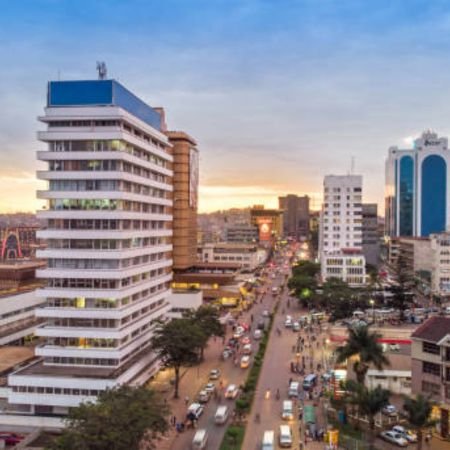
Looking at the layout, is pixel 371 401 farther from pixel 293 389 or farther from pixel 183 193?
pixel 183 193

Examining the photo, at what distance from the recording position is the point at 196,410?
44750 mm

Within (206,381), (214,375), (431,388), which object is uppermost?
(431,388)

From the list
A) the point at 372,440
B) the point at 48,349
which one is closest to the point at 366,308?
the point at 372,440

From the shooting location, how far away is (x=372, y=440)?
3791cm

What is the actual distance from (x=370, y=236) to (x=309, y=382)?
110563 millimetres

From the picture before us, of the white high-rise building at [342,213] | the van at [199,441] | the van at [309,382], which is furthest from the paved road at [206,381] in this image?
the white high-rise building at [342,213]

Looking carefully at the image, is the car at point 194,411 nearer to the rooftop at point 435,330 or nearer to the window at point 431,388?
the window at point 431,388

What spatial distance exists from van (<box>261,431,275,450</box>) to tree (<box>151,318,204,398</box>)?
12.6m

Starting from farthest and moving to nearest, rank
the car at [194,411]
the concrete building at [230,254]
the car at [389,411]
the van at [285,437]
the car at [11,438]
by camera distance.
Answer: the concrete building at [230,254]
the car at [194,411]
the car at [389,411]
the car at [11,438]
the van at [285,437]

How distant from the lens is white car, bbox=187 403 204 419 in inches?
1740

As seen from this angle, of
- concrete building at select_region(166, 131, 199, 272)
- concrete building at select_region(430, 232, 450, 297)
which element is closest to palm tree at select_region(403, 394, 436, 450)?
concrete building at select_region(166, 131, 199, 272)

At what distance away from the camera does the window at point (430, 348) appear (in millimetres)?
40888

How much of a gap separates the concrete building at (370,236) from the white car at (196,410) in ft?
339

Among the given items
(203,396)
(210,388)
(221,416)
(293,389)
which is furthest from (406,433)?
(210,388)
